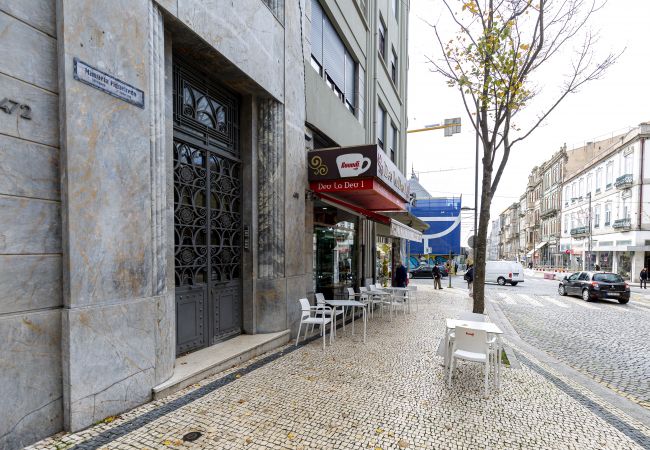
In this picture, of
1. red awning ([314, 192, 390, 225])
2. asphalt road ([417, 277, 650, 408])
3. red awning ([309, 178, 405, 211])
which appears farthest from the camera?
red awning ([314, 192, 390, 225])

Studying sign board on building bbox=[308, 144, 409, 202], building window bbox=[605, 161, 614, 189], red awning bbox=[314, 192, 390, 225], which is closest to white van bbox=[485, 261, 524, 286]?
red awning bbox=[314, 192, 390, 225]

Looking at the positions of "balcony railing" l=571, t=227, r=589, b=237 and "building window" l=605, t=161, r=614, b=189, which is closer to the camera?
"building window" l=605, t=161, r=614, b=189

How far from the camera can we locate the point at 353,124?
11.9 metres

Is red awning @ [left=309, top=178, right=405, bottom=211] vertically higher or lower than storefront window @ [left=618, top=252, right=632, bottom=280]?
higher

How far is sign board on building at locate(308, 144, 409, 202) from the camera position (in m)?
7.12

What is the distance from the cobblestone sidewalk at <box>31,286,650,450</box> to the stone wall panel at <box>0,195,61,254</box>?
5.87ft

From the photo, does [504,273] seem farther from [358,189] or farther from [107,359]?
[107,359]

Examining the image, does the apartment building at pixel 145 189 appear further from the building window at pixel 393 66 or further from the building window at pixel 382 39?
the building window at pixel 393 66

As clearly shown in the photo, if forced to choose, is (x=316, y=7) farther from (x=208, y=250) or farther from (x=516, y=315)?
(x=516, y=315)

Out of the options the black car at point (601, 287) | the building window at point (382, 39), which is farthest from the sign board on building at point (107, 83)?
the black car at point (601, 287)

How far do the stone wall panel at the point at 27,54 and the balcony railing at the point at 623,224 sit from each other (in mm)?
40742

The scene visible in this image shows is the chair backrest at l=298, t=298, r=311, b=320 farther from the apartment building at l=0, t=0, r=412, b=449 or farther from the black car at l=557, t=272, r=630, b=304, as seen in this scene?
the black car at l=557, t=272, r=630, b=304

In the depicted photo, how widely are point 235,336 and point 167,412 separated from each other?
103 inches

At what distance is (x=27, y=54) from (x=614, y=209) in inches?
1742
